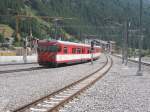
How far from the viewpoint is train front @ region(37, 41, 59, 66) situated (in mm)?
40625

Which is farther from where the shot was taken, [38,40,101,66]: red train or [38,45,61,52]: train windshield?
[38,45,61,52]: train windshield

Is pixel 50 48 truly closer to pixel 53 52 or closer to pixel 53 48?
pixel 53 48

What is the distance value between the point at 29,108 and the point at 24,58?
45.2 metres

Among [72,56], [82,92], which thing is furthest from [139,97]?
[72,56]

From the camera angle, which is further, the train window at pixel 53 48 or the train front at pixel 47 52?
the train window at pixel 53 48

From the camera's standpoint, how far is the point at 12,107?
13.7 m

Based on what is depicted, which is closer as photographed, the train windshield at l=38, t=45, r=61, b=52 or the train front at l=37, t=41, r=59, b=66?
the train front at l=37, t=41, r=59, b=66

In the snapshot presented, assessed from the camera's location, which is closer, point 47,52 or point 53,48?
point 53,48

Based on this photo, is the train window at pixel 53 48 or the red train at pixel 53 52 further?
the train window at pixel 53 48

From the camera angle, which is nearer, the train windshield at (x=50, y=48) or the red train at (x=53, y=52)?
the red train at (x=53, y=52)

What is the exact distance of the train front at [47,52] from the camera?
40625mm

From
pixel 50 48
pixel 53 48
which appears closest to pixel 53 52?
pixel 53 48

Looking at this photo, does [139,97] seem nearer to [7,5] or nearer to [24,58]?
[24,58]

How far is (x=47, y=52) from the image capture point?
4125 cm
